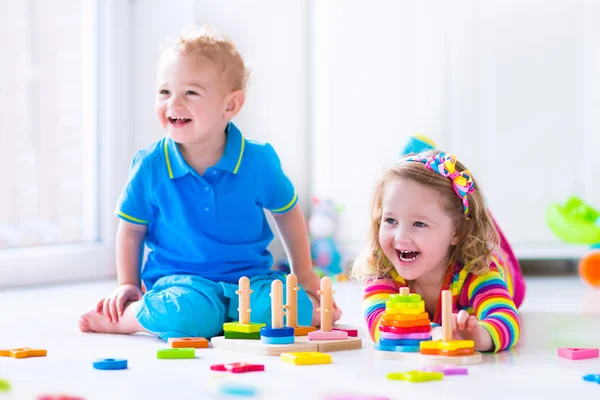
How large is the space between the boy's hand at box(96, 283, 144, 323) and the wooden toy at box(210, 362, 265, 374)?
41 centimetres

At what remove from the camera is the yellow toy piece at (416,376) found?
1.03 metres

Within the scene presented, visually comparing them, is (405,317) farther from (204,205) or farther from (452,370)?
(204,205)

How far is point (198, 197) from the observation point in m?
1.52

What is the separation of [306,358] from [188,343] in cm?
23

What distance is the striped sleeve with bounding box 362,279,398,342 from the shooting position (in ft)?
4.30

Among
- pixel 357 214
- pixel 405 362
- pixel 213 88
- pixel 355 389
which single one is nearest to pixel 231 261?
pixel 213 88

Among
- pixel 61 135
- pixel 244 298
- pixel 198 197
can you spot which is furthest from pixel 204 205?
pixel 61 135

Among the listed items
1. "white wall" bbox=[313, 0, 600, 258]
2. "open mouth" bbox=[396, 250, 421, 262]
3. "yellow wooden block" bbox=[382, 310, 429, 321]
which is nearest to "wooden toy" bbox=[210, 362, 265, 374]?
"yellow wooden block" bbox=[382, 310, 429, 321]

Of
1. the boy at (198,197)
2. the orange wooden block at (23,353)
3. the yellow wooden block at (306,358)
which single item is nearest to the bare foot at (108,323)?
the boy at (198,197)

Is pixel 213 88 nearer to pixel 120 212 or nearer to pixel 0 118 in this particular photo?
pixel 120 212

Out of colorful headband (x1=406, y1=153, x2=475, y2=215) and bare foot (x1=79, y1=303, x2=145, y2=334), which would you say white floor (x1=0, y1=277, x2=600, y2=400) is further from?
colorful headband (x1=406, y1=153, x2=475, y2=215)

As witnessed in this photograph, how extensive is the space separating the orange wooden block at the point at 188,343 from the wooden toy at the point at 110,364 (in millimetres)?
174

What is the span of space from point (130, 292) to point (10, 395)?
0.55m

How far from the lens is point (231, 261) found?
60.5 inches
